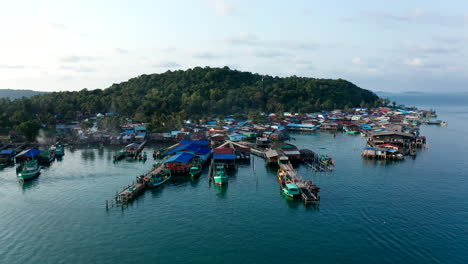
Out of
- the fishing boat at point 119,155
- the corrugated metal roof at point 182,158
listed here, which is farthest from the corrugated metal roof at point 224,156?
Result: the fishing boat at point 119,155

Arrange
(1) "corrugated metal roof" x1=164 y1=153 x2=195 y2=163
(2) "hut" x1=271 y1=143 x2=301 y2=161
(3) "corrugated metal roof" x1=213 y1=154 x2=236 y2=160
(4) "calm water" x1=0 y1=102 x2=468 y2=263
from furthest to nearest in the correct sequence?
1. (2) "hut" x1=271 y1=143 x2=301 y2=161
2. (3) "corrugated metal roof" x1=213 y1=154 x2=236 y2=160
3. (1) "corrugated metal roof" x1=164 y1=153 x2=195 y2=163
4. (4) "calm water" x1=0 y1=102 x2=468 y2=263

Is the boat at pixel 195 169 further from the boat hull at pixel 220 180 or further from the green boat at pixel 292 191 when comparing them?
the green boat at pixel 292 191

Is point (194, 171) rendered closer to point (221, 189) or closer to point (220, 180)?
point (220, 180)

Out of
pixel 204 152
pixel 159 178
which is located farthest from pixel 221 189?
pixel 204 152

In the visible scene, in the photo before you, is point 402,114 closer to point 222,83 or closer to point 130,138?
point 222,83

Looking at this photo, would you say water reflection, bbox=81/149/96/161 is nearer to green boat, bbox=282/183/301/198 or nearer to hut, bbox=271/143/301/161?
hut, bbox=271/143/301/161

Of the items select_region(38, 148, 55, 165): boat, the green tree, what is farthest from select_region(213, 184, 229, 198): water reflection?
the green tree
